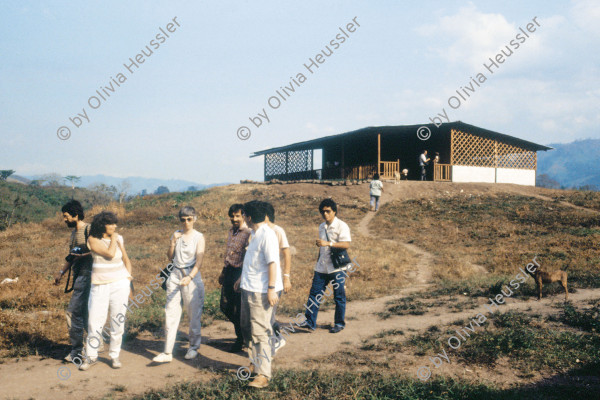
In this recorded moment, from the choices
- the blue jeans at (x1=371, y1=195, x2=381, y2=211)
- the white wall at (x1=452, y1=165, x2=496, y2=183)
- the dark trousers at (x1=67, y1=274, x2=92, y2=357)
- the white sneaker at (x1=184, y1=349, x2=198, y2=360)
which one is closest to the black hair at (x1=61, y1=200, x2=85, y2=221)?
the dark trousers at (x1=67, y1=274, x2=92, y2=357)

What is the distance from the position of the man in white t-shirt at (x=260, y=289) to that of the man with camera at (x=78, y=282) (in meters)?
2.05

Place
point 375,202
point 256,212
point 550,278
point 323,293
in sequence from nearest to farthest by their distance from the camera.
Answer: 1. point 256,212
2. point 323,293
3. point 550,278
4. point 375,202

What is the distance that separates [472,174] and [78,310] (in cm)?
2404

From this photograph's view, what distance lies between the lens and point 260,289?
4.06 meters

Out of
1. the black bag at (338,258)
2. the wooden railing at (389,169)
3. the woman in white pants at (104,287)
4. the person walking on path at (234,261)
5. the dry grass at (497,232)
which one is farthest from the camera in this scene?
the wooden railing at (389,169)

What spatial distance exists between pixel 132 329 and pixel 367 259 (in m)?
6.77

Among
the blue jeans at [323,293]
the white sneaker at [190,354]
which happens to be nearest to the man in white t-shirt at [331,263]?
the blue jeans at [323,293]

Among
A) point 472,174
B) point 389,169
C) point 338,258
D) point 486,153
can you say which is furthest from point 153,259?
point 486,153

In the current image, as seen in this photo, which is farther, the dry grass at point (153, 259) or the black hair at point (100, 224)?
the dry grass at point (153, 259)

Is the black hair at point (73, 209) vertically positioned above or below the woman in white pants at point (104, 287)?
above

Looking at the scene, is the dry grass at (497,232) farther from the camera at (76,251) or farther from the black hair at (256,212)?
the camera at (76,251)

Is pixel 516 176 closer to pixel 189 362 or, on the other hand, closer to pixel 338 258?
pixel 338 258

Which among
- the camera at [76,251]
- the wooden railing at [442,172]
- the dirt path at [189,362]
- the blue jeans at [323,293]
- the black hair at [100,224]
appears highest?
the wooden railing at [442,172]

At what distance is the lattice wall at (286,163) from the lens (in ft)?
105
